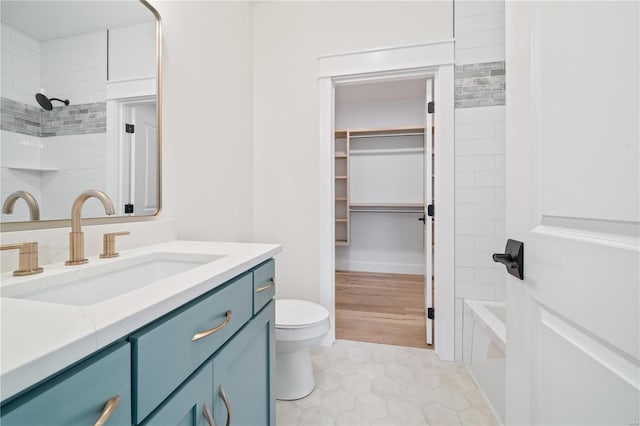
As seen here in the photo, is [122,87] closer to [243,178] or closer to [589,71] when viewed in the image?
[243,178]

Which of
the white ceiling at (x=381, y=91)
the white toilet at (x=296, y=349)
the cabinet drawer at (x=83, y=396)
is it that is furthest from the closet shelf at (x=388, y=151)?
the cabinet drawer at (x=83, y=396)

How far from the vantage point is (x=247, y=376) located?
0.88m

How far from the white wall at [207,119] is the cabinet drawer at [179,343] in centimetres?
78

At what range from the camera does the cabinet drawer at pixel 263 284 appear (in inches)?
37.1

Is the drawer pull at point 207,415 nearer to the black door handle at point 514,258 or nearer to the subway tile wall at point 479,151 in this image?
the black door handle at point 514,258

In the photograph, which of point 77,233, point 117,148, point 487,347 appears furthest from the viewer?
point 487,347

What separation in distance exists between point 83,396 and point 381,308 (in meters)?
2.66

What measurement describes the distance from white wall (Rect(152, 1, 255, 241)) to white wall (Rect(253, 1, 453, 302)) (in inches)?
4.0

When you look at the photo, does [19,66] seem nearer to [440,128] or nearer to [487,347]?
[440,128]

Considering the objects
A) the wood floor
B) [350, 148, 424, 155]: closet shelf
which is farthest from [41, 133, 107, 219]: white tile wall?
[350, 148, 424, 155]: closet shelf

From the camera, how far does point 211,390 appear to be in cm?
69

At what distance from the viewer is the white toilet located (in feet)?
4.77

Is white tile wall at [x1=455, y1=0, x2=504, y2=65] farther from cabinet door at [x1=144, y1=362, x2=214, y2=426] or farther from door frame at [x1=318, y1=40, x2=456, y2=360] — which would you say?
cabinet door at [x1=144, y1=362, x2=214, y2=426]

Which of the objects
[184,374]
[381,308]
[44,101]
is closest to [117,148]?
[44,101]
